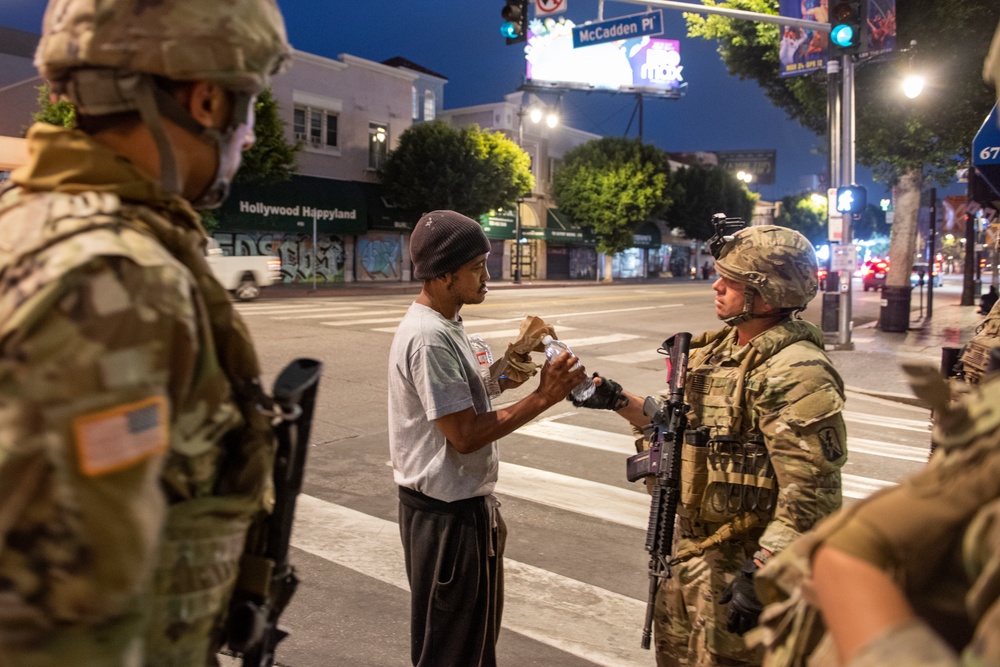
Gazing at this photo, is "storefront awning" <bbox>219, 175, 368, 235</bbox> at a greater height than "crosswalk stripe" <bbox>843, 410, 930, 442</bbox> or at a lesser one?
greater

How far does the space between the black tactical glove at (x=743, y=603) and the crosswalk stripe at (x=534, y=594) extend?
1373 millimetres

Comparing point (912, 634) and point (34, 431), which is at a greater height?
point (34, 431)

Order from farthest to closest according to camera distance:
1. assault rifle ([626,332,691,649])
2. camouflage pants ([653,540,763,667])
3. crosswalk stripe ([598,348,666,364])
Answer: crosswalk stripe ([598,348,666,364]), assault rifle ([626,332,691,649]), camouflage pants ([653,540,763,667])

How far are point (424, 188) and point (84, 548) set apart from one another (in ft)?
106

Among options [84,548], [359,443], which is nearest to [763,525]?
[84,548]

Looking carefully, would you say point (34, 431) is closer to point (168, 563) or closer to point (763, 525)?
point (168, 563)

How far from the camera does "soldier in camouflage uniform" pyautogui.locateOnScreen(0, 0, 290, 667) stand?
1.10 m

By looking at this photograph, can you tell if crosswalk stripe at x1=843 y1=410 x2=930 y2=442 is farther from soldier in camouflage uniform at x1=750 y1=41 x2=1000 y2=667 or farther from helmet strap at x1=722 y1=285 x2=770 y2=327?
soldier in camouflage uniform at x1=750 y1=41 x2=1000 y2=667

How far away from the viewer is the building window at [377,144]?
34.1m

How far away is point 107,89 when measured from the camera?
143 cm

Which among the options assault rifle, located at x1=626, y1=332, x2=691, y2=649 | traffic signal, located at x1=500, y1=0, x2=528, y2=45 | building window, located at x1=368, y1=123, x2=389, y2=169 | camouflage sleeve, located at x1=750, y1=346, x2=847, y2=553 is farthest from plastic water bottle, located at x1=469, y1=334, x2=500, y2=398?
building window, located at x1=368, y1=123, x2=389, y2=169

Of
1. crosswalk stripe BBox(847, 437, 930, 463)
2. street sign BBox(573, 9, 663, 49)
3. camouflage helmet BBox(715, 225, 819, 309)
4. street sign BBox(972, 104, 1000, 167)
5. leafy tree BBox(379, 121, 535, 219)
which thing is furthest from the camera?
leafy tree BBox(379, 121, 535, 219)

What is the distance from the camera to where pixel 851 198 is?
45.8 ft

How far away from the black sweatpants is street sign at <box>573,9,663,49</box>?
15.0m
